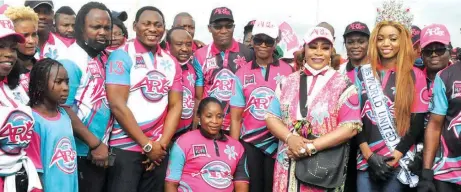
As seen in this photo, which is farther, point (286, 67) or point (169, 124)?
point (286, 67)

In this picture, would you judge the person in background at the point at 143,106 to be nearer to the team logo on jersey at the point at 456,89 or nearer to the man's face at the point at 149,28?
the man's face at the point at 149,28

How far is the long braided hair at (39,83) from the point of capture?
160 inches

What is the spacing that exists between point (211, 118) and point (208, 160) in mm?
410

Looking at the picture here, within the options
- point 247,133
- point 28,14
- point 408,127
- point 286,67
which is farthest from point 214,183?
point 28,14

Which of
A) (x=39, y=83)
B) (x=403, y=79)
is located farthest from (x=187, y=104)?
(x=403, y=79)

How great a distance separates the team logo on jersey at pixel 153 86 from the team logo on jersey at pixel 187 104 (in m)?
0.65

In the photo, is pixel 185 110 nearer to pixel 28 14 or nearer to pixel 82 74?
pixel 82 74

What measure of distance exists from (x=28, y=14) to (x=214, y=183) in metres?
2.23

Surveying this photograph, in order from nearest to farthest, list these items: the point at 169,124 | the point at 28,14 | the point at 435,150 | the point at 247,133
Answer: the point at 28,14 → the point at 435,150 → the point at 169,124 → the point at 247,133

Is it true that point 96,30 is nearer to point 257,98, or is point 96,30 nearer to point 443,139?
point 257,98

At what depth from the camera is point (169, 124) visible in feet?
16.7

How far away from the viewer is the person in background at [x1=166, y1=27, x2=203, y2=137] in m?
5.70

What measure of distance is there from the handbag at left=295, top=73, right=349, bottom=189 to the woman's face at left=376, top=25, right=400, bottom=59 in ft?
3.21

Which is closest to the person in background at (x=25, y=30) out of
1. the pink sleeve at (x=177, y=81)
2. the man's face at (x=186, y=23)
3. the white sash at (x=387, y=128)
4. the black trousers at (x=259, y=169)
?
the pink sleeve at (x=177, y=81)
